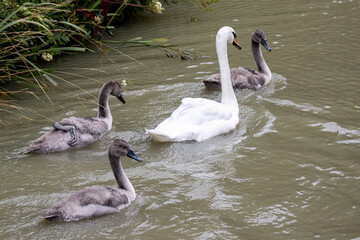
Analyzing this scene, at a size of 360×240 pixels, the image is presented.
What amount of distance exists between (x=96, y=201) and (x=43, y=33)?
3350 millimetres

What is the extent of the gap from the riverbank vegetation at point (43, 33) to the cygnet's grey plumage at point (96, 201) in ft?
6.43

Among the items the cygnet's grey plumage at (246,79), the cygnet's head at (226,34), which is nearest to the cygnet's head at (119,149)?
the cygnet's head at (226,34)

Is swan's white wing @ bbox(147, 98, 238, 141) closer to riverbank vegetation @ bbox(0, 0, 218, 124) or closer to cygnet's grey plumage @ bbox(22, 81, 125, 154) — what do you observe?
cygnet's grey plumage @ bbox(22, 81, 125, 154)

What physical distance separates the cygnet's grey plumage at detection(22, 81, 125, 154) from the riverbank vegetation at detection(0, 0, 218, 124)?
59 cm

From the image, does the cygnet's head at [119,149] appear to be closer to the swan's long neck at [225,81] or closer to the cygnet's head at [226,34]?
the swan's long neck at [225,81]

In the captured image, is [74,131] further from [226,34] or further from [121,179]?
[226,34]

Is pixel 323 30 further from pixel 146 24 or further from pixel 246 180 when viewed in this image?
pixel 246 180

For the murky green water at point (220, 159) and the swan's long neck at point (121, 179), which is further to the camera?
the swan's long neck at point (121, 179)

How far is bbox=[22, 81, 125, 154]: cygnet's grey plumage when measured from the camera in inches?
282

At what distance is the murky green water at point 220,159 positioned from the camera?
5.30 meters

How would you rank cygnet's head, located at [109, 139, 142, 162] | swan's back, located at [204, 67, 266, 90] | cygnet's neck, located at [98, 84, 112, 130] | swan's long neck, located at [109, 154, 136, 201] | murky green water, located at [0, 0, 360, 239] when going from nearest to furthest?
murky green water, located at [0, 0, 360, 239], swan's long neck, located at [109, 154, 136, 201], cygnet's head, located at [109, 139, 142, 162], cygnet's neck, located at [98, 84, 112, 130], swan's back, located at [204, 67, 266, 90]

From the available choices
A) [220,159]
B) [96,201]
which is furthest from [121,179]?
[220,159]

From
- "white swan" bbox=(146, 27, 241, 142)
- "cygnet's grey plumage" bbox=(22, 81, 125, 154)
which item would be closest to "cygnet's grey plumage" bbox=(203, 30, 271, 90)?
"white swan" bbox=(146, 27, 241, 142)

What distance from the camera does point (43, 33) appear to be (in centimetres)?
A: 800
